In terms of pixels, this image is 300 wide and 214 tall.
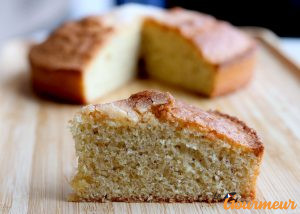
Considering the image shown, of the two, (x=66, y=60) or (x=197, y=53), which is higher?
(x=197, y=53)

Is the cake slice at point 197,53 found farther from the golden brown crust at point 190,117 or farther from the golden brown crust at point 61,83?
the golden brown crust at point 190,117

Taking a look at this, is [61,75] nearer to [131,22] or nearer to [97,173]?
[131,22]

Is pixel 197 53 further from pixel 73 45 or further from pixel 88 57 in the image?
pixel 73 45

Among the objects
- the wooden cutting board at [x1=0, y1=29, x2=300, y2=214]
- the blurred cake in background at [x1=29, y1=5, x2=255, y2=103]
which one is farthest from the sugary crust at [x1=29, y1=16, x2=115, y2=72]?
the wooden cutting board at [x1=0, y1=29, x2=300, y2=214]

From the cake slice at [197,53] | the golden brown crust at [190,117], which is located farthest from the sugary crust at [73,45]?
the golden brown crust at [190,117]

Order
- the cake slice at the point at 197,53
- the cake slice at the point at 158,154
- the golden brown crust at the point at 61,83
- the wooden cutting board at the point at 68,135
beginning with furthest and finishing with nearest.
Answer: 1. the cake slice at the point at 197,53
2. the golden brown crust at the point at 61,83
3. the wooden cutting board at the point at 68,135
4. the cake slice at the point at 158,154

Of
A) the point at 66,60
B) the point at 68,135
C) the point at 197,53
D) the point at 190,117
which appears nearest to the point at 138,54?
the point at 197,53

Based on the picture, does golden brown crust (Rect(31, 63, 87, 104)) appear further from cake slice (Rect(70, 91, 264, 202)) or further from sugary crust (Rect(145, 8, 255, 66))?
cake slice (Rect(70, 91, 264, 202))


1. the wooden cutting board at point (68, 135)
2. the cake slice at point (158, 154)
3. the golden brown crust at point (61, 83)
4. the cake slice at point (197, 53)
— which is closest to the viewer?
the cake slice at point (158, 154)
